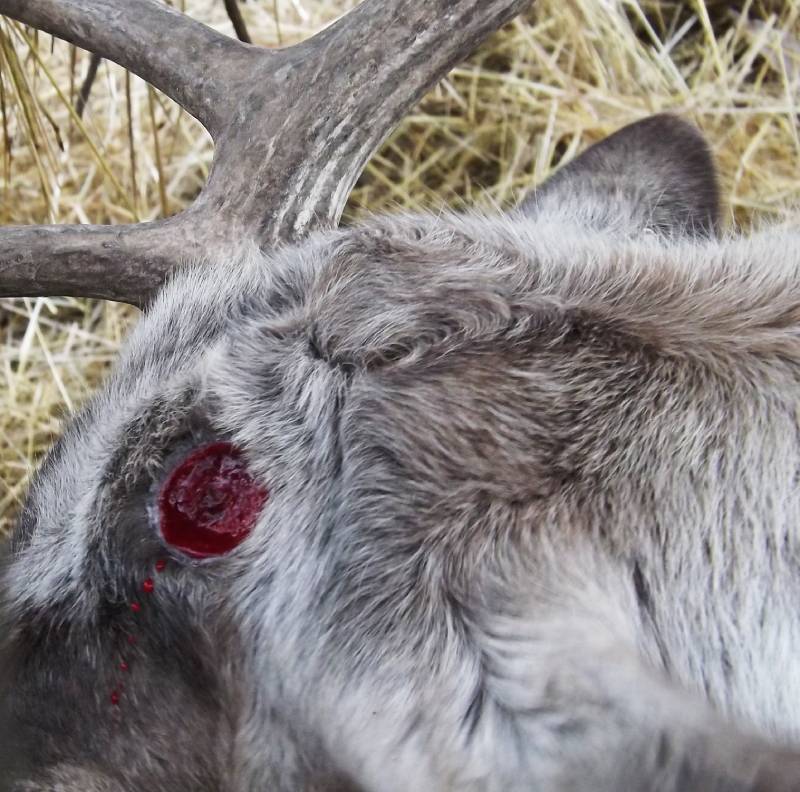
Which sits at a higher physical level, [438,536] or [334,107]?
[334,107]

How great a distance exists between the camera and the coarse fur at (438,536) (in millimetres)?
1137

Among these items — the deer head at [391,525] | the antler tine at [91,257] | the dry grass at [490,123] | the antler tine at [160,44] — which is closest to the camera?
the deer head at [391,525]

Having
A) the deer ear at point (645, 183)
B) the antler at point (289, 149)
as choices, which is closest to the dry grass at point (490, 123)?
the deer ear at point (645, 183)

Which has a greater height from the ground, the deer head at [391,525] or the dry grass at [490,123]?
the dry grass at [490,123]

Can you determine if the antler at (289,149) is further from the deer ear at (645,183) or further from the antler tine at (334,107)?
the deer ear at (645,183)

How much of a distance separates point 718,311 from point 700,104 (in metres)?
2.51

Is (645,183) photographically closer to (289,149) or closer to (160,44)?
(289,149)

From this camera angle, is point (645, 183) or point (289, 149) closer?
point (289, 149)

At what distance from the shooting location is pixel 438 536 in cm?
120

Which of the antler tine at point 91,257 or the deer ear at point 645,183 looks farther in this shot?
the deer ear at point 645,183

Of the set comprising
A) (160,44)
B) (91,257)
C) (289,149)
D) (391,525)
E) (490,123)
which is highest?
(490,123)

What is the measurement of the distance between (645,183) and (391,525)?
3.54ft

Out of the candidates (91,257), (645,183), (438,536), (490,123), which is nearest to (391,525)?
(438,536)

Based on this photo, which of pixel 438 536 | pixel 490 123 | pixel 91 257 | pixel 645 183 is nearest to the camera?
pixel 438 536
